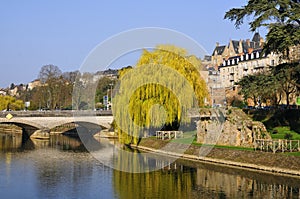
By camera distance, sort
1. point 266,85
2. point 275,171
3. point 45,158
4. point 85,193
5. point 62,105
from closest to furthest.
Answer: point 85,193, point 275,171, point 266,85, point 45,158, point 62,105

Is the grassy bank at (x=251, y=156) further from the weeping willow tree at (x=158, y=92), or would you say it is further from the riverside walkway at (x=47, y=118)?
the riverside walkway at (x=47, y=118)

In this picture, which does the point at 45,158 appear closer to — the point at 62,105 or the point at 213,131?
the point at 213,131

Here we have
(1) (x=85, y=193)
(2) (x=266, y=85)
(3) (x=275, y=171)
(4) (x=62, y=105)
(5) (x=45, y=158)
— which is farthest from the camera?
(4) (x=62, y=105)

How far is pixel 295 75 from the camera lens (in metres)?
30.2

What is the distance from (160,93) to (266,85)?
39.0 ft

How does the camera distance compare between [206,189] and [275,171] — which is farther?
[275,171]

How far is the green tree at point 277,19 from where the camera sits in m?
27.5

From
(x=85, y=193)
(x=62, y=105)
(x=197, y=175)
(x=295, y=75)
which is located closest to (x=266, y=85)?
(x=295, y=75)

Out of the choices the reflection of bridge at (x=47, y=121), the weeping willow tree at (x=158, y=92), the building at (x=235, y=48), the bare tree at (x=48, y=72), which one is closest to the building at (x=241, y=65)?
the building at (x=235, y=48)

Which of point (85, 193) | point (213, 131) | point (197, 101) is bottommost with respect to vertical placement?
point (85, 193)

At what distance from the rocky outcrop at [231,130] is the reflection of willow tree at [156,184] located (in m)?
6.75

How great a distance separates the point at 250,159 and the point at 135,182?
8.50 metres

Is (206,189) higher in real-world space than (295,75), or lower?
lower

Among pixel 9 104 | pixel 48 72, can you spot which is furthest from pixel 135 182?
pixel 9 104
